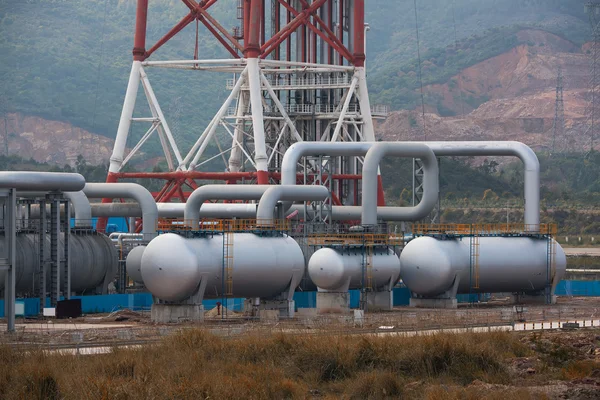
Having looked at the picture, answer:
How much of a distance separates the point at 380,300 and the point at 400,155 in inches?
326

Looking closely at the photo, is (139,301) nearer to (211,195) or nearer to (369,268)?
(211,195)

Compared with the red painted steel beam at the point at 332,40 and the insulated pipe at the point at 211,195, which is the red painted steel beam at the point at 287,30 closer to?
the red painted steel beam at the point at 332,40

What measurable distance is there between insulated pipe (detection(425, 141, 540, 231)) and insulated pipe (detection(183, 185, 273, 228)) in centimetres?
1093

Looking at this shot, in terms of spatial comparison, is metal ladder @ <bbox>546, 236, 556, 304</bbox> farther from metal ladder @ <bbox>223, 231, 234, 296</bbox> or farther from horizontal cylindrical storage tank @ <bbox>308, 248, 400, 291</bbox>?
metal ladder @ <bbox>223, 231, 234, 296</bbox>

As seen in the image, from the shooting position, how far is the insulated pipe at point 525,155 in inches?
2397

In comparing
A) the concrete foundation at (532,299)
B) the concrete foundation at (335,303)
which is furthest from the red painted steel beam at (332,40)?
the concrete foundation at (335,303)

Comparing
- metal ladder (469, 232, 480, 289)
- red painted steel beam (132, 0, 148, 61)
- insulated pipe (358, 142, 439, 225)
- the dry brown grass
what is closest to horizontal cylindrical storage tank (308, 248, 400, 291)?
insulated pipe (358, 142, 439, 225)

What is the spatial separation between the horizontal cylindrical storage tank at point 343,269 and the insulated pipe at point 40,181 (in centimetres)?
1031

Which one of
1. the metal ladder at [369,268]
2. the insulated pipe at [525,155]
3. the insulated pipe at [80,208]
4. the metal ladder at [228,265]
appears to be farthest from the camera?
the insulated pipe at [525,155]

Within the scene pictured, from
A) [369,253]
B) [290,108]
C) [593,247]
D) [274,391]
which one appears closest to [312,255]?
[369,253]

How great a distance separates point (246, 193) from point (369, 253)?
7.28m

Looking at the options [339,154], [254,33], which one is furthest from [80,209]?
[254,33]

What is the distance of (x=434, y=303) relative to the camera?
5506 centimetres

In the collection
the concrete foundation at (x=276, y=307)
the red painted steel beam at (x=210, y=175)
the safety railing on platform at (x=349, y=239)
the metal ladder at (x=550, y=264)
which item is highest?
the red painted steel beam at (x=210, y=175)
